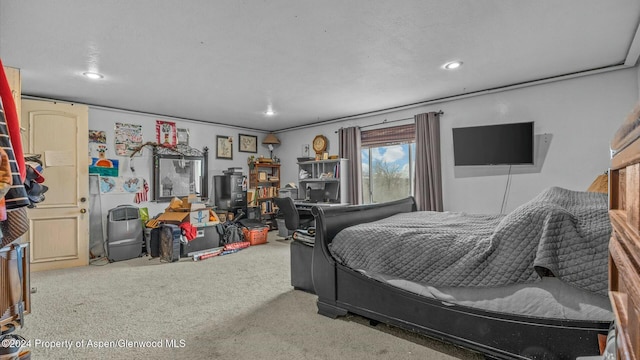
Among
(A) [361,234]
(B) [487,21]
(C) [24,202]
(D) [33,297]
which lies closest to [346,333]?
(A) [361,234]

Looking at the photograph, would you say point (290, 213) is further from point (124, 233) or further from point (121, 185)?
point (121, 185)

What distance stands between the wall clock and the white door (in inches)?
144

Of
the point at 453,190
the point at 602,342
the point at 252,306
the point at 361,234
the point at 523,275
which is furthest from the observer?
the point at 453,190

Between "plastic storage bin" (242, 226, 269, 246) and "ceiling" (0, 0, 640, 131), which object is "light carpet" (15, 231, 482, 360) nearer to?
"plastic storage bin" (242, 226, 269, 246)

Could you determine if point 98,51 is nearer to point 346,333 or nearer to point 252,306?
point 252,306

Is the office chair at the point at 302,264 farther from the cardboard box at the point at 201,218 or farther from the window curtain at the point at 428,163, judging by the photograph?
the window curtain at the point at 428,163

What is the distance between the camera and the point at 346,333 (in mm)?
2051

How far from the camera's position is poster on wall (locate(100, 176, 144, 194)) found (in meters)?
4.60

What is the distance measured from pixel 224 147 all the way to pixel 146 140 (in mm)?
1444

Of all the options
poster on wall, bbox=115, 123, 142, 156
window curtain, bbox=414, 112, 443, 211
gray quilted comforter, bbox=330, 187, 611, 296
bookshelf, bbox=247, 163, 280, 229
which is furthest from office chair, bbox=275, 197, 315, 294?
poster on wall, bbox=115, 123, 142, 156

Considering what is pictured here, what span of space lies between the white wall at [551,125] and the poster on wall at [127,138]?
4698 millimetres

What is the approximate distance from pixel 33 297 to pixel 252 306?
6.93 ft

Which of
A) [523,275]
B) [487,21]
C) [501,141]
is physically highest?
[487,21]

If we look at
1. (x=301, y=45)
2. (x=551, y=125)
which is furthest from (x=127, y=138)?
(x=551, y=125)
